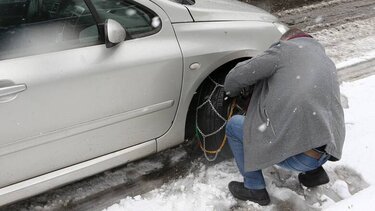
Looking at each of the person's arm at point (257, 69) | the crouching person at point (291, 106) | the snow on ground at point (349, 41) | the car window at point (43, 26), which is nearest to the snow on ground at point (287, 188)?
the crouching person at point (291, 106)

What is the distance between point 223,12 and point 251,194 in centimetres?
135

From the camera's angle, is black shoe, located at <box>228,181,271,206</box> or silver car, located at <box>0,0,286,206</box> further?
black shoe, located at <box>228,181,271,206</box>

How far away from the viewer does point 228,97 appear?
9.95 ft

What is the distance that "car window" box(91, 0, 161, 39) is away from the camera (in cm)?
258

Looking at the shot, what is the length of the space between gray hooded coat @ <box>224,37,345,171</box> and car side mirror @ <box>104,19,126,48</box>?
0.74 metres

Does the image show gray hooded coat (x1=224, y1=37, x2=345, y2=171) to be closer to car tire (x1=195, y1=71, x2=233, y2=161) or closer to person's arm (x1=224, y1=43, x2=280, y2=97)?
person's arm (x1=224, y1=43, x2=280, y2=97)

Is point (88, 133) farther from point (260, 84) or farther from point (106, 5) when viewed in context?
point (260, 84)

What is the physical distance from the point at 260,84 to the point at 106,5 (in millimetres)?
1098

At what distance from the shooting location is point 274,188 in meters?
3.06

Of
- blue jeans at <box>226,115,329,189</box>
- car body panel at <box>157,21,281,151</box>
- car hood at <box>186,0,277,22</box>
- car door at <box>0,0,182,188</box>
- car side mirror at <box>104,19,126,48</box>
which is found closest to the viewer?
car door at <box>0,0,182,188</box>

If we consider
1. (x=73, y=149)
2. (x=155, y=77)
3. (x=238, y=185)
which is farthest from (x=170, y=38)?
(x=238, y=185)

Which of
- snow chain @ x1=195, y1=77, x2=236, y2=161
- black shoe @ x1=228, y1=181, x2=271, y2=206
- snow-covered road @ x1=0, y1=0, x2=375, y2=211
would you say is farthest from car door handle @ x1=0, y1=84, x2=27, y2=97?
black shoe @ x1=228, y1=181, x2=271, y2=206

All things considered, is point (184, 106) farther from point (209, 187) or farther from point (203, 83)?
point (209, 187)

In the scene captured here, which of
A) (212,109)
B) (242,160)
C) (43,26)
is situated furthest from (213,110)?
(43,26)
